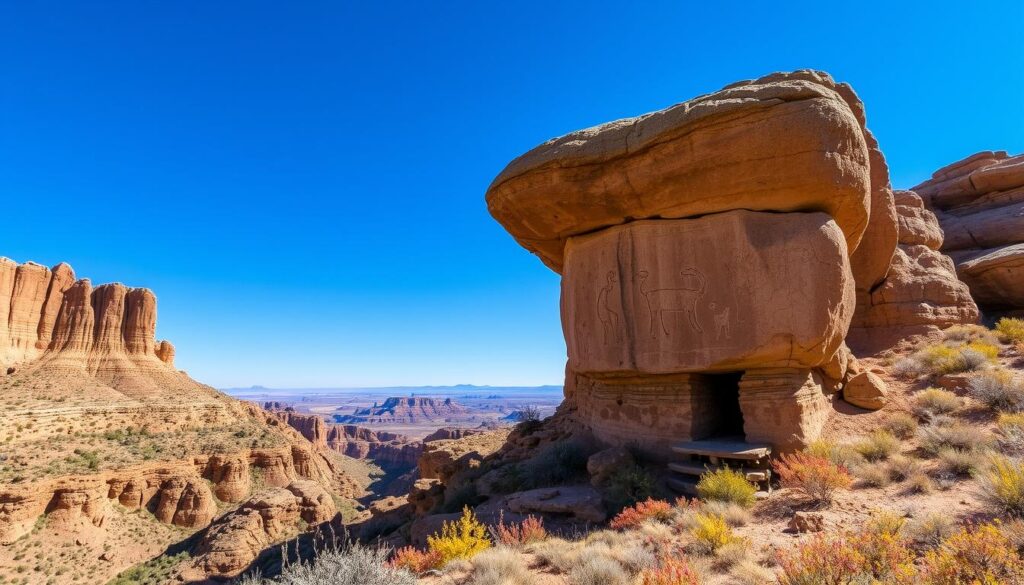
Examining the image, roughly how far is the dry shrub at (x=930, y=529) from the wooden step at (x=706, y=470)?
7.20 ft

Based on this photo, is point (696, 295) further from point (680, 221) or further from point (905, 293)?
point (905, 293)

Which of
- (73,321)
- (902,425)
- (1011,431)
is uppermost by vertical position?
(73,321)

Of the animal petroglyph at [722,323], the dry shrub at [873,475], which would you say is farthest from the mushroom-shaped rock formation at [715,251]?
the dry shrub at [873,475]

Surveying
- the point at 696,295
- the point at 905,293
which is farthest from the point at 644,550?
the point at 905,293

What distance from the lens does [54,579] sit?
20.5 m

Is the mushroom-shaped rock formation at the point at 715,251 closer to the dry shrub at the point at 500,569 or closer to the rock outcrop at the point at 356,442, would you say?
the dry shrub at the point at 500,569

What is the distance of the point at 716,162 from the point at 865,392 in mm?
5527

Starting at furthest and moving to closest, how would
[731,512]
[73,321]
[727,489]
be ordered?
1. [73,321]
2. [727,489]
3. [731,512]

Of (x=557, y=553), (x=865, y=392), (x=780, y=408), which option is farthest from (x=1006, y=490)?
(x=865, y=392)

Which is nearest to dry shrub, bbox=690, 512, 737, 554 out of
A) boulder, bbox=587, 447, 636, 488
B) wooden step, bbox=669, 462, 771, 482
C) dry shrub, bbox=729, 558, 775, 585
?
dry shrub, bbox=729, 558, 775, 585

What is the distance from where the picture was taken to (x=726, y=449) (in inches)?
263

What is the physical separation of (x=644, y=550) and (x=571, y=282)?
561cm

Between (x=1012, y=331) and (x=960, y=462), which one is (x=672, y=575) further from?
(x=1012, y=331)

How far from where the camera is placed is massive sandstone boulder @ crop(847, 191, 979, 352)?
11672 millimetres
